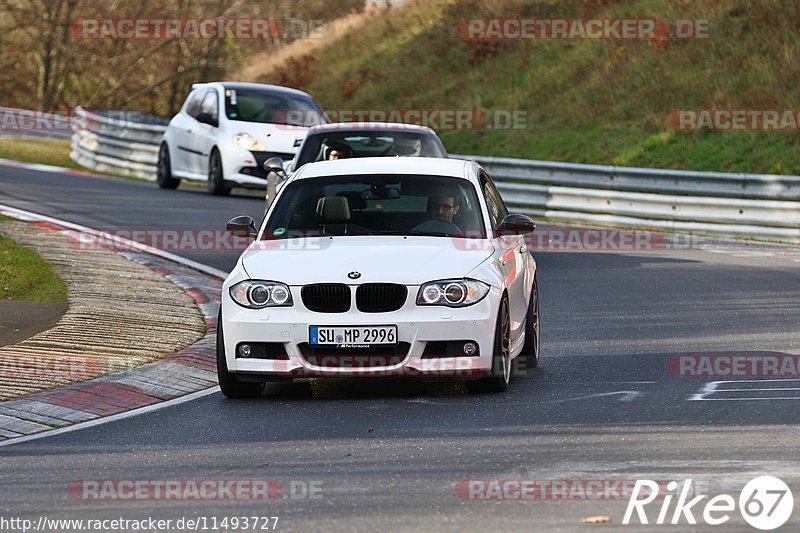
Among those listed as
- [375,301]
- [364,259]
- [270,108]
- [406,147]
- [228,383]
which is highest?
[270,108]

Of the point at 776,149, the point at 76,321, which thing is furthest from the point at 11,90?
the point at 76,321

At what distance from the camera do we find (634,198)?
78.5 ft

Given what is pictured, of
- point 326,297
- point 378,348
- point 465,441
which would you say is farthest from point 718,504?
point 326,297

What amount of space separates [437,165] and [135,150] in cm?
2091

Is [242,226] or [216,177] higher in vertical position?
[242,226]

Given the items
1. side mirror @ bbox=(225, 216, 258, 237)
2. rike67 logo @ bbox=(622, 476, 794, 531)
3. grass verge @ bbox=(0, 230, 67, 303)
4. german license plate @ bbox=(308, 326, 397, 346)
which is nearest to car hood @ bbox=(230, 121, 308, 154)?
grass verge @ bbox=(0, 230, 67, 303)

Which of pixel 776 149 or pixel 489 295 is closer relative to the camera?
pixel 489 295

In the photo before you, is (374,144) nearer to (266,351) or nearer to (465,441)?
(266,351)

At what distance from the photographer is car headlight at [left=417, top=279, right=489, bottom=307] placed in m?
9.98

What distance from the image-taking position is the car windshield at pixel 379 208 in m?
11.0

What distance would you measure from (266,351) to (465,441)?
6.25 feet

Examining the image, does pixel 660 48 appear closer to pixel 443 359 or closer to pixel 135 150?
pixel 135 150

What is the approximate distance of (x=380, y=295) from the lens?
10.0m

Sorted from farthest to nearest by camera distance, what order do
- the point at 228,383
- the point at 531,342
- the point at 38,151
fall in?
the point at 38,151 → the point at 531,342 → the point at 228,383
